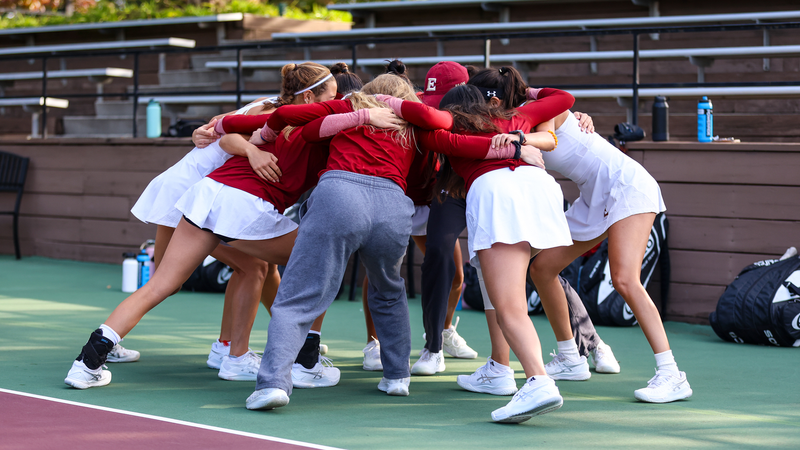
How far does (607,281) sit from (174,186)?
10.5 feet

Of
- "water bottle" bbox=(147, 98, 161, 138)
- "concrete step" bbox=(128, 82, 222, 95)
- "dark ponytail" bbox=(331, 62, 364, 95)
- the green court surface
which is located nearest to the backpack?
the green court surface

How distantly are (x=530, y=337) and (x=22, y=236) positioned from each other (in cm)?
846

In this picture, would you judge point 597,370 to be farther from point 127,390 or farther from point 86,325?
point 86,325

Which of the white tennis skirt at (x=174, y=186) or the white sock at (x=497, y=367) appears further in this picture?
the white tennis skirt at (x=174, y=186)

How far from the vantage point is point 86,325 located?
604 centimetres

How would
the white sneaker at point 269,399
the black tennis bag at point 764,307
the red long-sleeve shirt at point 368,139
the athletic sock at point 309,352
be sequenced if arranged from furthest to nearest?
the black tennis bag at point 764,307 → the athletic sock at point 309,352 → the red long-sleeve shirt at point 368,139 → the white sneaker at point 269,399

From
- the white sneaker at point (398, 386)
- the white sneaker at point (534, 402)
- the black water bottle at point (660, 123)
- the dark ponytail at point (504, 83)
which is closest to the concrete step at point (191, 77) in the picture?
the black water bottle at point (660, 123)

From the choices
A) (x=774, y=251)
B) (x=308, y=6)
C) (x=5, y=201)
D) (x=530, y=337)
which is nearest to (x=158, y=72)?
(x=5, y=201)

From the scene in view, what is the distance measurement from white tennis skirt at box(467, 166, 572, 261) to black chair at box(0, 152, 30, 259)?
7928mm

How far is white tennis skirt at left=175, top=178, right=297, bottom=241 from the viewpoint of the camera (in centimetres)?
406

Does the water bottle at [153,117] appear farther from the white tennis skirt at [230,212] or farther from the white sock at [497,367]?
the white sock at [497,367]

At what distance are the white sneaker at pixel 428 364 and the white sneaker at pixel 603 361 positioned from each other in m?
0.85

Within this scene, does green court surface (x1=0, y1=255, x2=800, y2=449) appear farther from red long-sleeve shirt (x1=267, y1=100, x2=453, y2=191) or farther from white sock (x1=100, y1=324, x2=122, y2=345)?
red long-sleeve shirt (x1=267, y1=100, x2=453, y2=191)

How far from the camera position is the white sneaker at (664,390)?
4016mm
